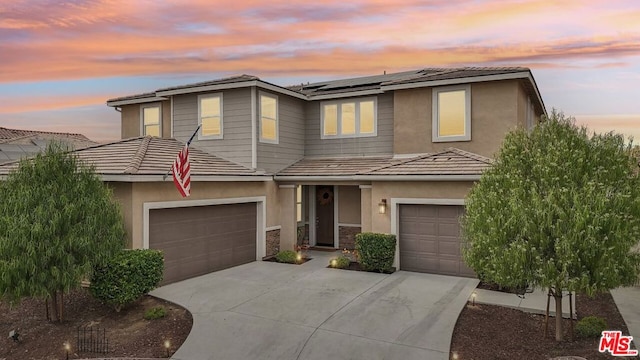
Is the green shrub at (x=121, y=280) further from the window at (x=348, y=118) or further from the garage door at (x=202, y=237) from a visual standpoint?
the window at (x=348, y=118)

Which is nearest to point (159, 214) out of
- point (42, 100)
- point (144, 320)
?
point (144, 320)

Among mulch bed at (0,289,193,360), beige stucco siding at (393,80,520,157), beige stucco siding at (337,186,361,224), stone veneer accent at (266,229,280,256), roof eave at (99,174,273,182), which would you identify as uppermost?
beige stucco siding at (393,80,520,157)

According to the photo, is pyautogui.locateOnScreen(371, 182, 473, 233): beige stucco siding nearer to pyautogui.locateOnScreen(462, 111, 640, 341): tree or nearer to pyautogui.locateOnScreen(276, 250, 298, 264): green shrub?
pyautogui.locateOnScreen(276, 250, 298, 264): green shrub

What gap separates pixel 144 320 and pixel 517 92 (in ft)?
40.8

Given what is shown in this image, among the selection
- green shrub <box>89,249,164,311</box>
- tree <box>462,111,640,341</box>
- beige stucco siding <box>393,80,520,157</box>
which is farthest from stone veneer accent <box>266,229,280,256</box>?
tree <box>462,111,640,341</box>

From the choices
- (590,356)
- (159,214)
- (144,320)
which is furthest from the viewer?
(159,214)

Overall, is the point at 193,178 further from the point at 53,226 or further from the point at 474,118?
the point at 474,118

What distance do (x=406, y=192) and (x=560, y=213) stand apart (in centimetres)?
612

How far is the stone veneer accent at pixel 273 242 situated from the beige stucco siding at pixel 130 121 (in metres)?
8.19

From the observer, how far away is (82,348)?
6684 mm

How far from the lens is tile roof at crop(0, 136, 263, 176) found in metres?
10.0

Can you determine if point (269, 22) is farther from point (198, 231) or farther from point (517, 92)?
point (517, 92)

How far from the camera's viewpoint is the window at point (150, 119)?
16.8m

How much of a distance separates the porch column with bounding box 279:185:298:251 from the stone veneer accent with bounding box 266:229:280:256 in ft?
0.81
